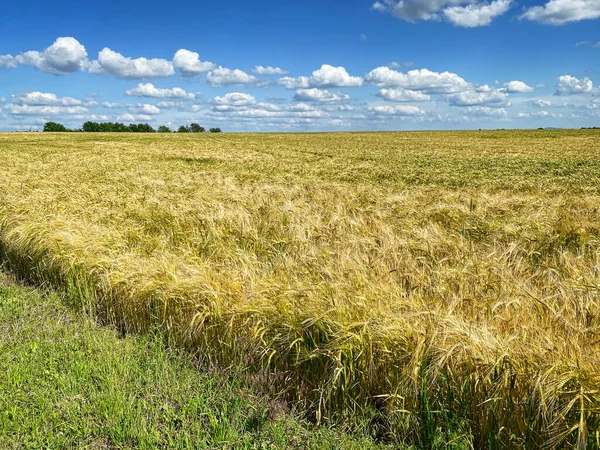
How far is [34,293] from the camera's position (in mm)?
4594

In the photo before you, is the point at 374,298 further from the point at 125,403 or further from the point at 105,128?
the point at 105,128

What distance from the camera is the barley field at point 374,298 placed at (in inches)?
93.4

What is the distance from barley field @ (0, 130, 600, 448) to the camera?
2.37m

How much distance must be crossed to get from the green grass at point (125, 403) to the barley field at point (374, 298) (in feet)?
0.68

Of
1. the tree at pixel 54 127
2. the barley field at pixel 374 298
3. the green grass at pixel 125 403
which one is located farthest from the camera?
the tree at pixel 54 127

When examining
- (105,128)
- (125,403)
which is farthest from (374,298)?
(105,128)

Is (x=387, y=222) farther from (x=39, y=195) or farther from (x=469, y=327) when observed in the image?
(x=39, y=195)

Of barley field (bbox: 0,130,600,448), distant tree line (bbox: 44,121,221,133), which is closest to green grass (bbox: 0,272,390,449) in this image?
barley field (bbox: 0,130,600,448)

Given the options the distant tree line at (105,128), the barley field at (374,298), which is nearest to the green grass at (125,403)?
the barley field at (374,298)

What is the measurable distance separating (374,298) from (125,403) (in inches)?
70.8

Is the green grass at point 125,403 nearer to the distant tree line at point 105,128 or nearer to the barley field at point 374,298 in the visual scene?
the barley field at point 374,298

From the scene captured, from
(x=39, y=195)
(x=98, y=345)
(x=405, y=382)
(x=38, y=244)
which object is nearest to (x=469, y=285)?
(x=405, y=382)

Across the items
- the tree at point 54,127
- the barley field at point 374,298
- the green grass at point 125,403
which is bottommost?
the green grass at point 125,403

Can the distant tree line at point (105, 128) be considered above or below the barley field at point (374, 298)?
above
